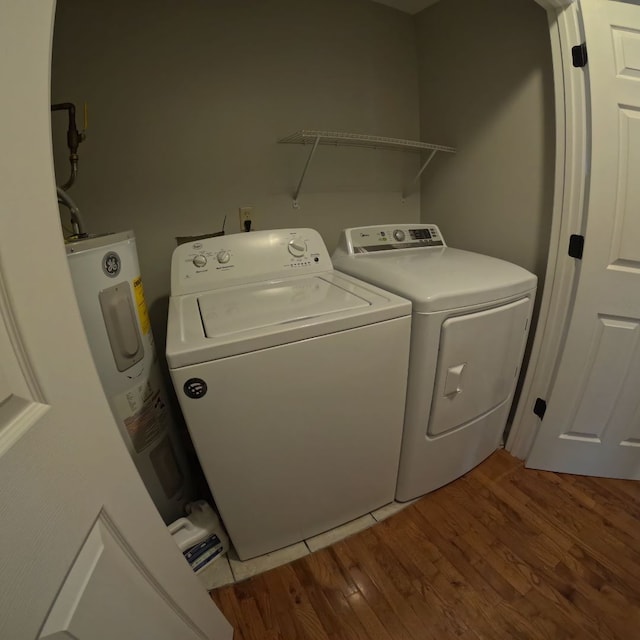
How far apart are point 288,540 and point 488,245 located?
1756 millimetres

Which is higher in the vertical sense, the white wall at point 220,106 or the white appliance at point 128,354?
the white wall at point 220,106

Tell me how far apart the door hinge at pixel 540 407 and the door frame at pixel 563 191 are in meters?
0.03

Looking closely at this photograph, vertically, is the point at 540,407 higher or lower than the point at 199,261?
lower

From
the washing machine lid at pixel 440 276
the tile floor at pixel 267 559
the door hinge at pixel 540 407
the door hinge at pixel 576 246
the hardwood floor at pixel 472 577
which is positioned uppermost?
the door hinge at pixel 576 246

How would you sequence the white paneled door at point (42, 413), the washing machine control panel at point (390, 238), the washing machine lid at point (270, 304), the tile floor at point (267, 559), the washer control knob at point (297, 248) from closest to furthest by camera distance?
1. the white paneled door at point (42, 413)
2. the washing machine lid at point (270, 304)
3. the tile floor at point (267, 559)
4. the washer control knob at point (297, 248)
5. the washing machine control panel at point (390, 238)

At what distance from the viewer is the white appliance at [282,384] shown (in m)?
0.88

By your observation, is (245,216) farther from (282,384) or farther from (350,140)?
(282,384)

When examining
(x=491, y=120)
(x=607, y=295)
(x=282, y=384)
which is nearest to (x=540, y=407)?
(x=607, y=295)

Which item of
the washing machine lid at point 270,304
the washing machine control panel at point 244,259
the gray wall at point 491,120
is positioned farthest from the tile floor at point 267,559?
the gray wall at point 491,120

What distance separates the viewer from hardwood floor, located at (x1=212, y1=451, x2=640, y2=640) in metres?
1.03

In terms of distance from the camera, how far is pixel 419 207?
7.06 ft

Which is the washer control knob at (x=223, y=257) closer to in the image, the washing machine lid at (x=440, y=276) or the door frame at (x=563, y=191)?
the washing machine lid at (x=440, y=276)

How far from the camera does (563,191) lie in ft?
4.04

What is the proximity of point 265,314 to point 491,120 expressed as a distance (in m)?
1.57
